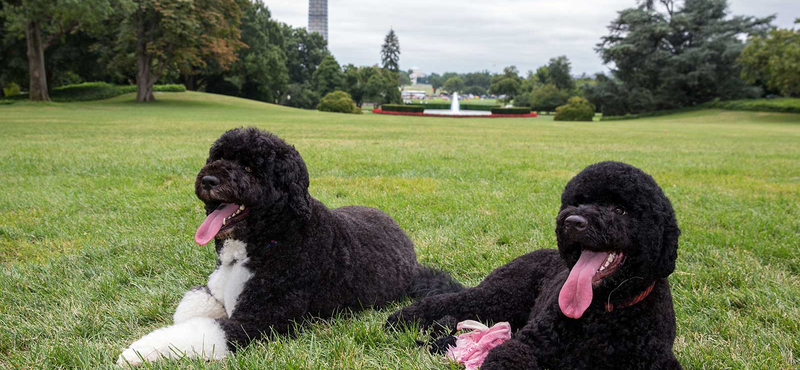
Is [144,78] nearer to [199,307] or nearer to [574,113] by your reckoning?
[574,113]

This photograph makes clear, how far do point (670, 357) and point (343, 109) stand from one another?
4457 centimetres

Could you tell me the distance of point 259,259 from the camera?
2.81 metres

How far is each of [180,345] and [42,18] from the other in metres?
36.1

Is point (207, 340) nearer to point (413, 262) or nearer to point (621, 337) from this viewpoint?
point (413, 262)

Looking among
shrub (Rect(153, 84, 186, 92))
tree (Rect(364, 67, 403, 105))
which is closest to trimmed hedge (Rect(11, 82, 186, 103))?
shrub (Rect(153, 84, 186, 92))

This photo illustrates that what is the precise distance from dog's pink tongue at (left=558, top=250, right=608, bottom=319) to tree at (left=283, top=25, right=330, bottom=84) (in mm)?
76764

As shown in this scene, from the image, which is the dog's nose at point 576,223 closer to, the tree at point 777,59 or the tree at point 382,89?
the tree at point 777,59

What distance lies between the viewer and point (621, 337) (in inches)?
84.2

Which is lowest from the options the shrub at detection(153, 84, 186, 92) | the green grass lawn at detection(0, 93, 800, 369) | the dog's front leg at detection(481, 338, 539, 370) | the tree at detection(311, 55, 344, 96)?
the green grass lawn at detection(0, 93, 800, 369)

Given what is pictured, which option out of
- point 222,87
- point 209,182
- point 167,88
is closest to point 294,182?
point 209,182

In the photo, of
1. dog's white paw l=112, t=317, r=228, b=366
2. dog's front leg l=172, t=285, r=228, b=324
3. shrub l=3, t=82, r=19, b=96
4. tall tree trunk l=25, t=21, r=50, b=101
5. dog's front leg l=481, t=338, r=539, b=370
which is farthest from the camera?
shrub l=3, t=82, r=19, b=96

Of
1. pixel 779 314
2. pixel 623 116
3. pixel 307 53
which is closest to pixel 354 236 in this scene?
pixel 779 314

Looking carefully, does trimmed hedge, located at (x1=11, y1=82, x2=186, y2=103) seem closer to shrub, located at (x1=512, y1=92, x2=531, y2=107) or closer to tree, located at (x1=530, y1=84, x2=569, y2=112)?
tree, located at (x1=530, y1=84, x2=569, y2=112)

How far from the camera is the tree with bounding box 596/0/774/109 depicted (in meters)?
46.9
